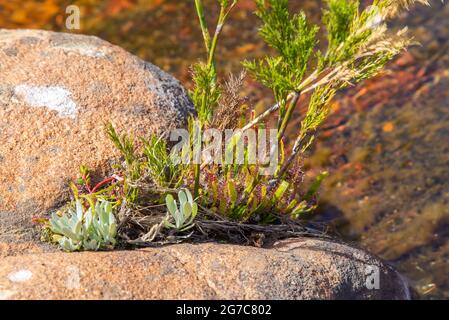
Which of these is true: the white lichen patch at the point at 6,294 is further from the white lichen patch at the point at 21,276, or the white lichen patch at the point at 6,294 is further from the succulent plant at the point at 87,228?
the succulent plant at the point at 87,228

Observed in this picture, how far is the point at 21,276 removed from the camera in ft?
10.4

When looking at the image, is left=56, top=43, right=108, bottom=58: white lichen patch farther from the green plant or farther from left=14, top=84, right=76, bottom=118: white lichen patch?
the green plant

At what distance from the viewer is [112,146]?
13.6 ft

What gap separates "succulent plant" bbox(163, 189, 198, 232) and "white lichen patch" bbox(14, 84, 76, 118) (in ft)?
3.16

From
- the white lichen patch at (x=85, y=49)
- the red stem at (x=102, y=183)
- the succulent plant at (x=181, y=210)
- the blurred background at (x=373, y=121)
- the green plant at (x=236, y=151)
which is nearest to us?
the green plant at (x=236, y=151)

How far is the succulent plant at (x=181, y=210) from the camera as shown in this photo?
12.1 feet

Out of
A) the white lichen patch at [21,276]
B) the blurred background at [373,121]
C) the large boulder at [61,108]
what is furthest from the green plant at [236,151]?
the blurred background at [373,121]

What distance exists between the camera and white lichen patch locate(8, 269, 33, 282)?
3158 millimetres

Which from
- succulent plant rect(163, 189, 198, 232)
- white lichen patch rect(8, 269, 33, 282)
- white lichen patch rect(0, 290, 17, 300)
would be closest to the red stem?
succulent plant rect(163, 189, 198, 232)

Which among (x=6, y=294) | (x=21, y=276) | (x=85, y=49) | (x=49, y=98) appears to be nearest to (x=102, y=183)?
(x=49, y=98)

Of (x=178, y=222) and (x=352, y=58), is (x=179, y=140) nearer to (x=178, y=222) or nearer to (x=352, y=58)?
(x=178, y=222)

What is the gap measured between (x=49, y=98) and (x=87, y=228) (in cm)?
112

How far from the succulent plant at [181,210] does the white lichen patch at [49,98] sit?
0.96 metres
